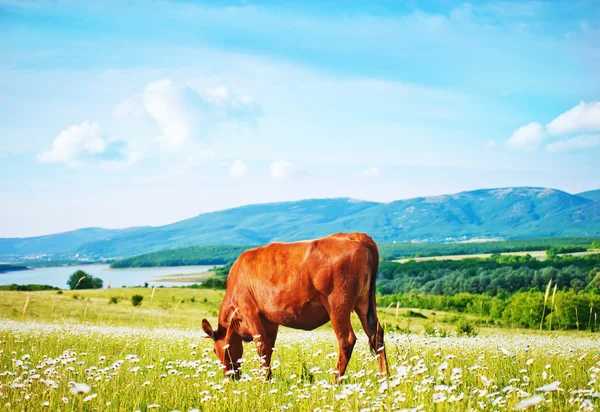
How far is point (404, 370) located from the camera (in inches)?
264

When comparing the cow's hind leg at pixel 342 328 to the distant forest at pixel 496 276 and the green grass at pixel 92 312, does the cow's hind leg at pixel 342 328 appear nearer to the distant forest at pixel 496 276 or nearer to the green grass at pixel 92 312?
the green grass at pixel 92 312

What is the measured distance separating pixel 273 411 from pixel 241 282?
4429 mm

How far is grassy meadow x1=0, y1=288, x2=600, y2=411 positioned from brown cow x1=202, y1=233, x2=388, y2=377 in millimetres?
528

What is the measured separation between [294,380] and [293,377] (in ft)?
6.01

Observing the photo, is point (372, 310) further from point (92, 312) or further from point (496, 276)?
point (496, 276)

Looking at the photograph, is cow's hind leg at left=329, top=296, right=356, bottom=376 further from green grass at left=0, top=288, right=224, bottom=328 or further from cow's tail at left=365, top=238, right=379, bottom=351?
green grass at left=0, top=288, right=224, bottom=328

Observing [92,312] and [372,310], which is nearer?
[372,310]

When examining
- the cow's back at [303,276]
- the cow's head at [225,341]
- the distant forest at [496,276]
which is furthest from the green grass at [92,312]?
the distant forest at [496,276]

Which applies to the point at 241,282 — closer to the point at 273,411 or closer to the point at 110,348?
→ the point at 273,411

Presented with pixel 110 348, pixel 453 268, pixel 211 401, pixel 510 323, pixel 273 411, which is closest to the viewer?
pixel 273 411

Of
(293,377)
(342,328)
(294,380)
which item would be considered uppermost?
(342,328)

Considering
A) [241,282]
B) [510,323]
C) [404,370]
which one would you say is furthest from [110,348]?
[510,323]

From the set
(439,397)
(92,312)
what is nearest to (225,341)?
(439,397)

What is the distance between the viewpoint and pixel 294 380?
10.1 m
